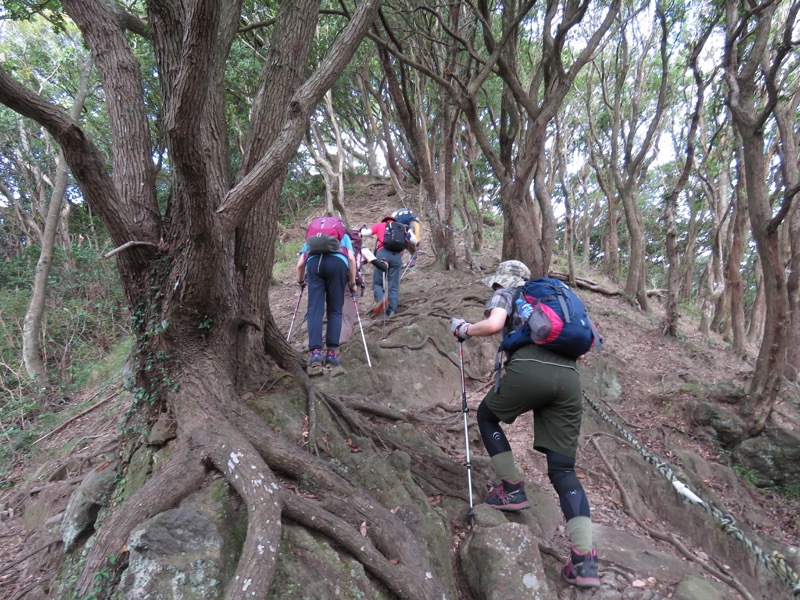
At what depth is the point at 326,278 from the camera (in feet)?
16.1

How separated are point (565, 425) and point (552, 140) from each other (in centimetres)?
1516

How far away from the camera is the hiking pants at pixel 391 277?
7008 millimetres

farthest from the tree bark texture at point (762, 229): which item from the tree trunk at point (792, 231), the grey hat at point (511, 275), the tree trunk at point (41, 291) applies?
the tree trunk at point (41, 291)

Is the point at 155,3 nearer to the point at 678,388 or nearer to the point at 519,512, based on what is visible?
the point at 519,512

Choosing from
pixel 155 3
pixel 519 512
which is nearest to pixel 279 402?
pixel 519 512

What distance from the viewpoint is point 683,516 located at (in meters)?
4.31

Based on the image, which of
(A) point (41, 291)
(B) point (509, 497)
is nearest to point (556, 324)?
(B) point (509, 497)

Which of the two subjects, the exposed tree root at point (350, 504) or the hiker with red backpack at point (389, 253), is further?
the hiker with red backpack at point (389, 253)

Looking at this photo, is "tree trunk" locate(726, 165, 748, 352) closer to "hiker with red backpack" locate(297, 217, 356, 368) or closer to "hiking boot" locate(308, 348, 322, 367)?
"hiker with red backpack" locate(297, 217, 356, 368)

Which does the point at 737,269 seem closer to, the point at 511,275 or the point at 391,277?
the point at 391,277

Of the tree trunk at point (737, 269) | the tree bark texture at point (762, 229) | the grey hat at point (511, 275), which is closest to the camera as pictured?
the grey hat at point (511, 275)

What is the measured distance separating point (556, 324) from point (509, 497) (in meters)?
1.51

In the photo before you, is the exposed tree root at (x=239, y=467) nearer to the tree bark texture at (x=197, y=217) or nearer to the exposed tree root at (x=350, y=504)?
the tree bark texture at (x=197, y=217)

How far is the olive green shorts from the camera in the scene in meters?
3.00
